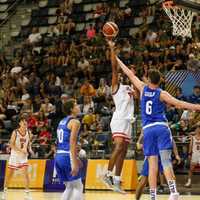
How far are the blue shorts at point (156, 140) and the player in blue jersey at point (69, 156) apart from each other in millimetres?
1138

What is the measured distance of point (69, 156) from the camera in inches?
377

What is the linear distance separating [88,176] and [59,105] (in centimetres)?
443

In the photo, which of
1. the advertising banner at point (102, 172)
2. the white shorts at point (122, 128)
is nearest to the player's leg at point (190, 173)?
the advertising banner at point (102, 172)

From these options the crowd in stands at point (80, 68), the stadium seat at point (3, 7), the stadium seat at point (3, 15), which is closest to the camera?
the crowd in stands at point (80, 68)

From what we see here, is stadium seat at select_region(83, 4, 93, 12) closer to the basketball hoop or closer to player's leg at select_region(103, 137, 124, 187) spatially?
the basketball hoop

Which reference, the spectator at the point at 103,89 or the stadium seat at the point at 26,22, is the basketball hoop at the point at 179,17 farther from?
the stadium seat at the point at 26,22

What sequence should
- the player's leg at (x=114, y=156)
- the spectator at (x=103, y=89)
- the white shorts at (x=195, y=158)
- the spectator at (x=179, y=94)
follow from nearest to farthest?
1. the player's leg at (x=114, y=156)
2. the white shorts at (x=195, y=158)
3. the spectator at (x=179, y=94)
4. the spectator at (x=103, y=89)

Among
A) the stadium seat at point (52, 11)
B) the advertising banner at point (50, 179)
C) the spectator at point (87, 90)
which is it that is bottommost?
the advertising banner at point (50, 179)

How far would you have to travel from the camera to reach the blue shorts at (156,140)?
971cm

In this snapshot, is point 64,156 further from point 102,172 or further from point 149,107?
point 102,172

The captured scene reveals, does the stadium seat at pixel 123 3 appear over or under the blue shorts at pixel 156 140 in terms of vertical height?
over

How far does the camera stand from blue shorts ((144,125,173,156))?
9.71 meters

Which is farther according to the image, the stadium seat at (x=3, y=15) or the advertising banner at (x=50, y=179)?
the stadium seat at (x=3, y=15)

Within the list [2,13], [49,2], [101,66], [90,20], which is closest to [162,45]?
[101,66]
